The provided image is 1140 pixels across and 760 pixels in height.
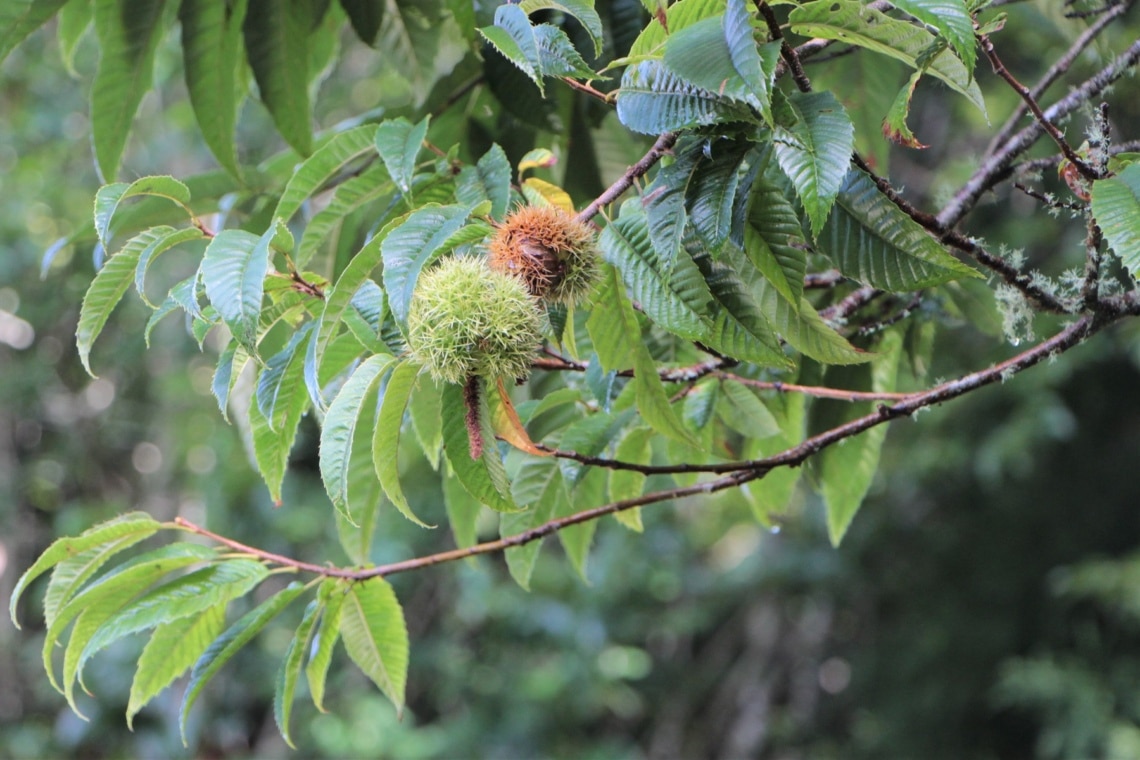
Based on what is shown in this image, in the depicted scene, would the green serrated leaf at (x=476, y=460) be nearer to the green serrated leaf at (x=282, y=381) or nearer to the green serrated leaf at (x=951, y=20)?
the green serrated leaf at (x=282, y=381)

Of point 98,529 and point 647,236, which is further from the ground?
point 647,236

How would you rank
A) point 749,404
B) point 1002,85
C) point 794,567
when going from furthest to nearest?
point 794,567 < point 1002,85 < point 749,404

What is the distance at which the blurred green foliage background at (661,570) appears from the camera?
374 centimetres

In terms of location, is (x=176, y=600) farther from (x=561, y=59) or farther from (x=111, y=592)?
(x=561, y=59)

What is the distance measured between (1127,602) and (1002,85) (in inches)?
70.1

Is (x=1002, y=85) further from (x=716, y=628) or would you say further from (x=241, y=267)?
(x=241, y=267)

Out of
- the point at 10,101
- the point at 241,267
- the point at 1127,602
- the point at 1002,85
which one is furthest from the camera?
the point at 10,101

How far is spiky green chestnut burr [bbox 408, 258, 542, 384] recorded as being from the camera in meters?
0.76

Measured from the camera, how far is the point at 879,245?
32.3 inches

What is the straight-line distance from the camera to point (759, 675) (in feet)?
15.1

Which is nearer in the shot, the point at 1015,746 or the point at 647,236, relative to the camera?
the point at 647,236

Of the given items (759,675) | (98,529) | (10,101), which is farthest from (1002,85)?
(10,101)

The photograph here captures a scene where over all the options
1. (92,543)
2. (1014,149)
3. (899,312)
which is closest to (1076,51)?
(1014,149)

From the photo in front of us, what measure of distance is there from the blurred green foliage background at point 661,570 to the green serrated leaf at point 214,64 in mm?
2189
